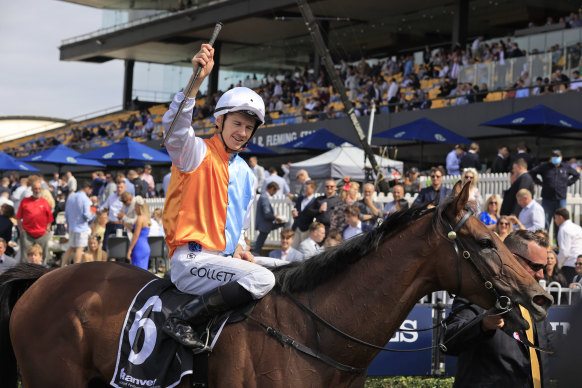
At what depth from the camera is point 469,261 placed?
12.2 feet

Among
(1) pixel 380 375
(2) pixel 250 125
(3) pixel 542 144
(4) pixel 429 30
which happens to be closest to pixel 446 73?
(3) pixel 542 144

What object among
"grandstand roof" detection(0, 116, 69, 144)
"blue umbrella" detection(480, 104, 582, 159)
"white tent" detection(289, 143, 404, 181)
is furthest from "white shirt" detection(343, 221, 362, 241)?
"grandstand roof" detection(0, 116, 69, 144)

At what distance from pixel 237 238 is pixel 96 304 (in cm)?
82

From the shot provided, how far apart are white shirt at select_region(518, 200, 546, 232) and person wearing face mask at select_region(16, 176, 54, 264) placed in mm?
8421

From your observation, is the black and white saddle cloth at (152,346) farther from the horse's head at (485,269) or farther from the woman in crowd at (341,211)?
the woman in crowd at (341,211)

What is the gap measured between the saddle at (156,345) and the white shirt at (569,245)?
6885 millimetres

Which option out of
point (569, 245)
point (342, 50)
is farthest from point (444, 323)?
point (342, 50)

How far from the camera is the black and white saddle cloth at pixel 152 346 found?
3.85 meters

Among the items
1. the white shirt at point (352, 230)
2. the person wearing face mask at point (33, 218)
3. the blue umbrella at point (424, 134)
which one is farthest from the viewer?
the blue umbrella at point (424, 134)

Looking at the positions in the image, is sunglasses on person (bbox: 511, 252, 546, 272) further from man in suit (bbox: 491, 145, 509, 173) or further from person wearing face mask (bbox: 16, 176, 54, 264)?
A: person wearing face mask (bbox: 16, 176, 54, 264)

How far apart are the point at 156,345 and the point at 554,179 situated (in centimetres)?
921

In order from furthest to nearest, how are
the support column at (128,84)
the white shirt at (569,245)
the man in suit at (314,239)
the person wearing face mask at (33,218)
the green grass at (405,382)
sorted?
1. the support column at (128,84)
2. the person wearing face mask at (33,218)
3. the man in suit at (314,239)
4. the white shirt at (569,245)
5. the green grass at (405,382)

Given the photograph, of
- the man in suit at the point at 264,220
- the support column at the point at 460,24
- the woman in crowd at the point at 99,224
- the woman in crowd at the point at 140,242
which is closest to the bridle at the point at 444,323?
the woman in crowd at the point at 140,242

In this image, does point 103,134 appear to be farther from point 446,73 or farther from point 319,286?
point 319,286
